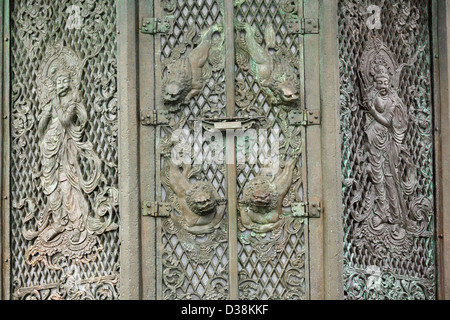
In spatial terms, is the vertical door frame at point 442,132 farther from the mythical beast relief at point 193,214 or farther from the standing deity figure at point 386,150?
the mythical beast relief at point 193,214

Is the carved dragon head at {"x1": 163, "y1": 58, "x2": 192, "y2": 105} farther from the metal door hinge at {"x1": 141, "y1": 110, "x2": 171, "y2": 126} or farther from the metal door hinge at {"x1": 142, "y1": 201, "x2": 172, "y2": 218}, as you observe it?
the metal door hinge at {"x1": 142, "y1": 201, "x2": 172, "y2": 218}

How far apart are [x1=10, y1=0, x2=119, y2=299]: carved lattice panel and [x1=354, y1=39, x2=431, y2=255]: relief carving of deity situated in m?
2.77

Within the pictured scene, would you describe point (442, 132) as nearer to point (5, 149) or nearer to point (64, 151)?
point (64, 151)

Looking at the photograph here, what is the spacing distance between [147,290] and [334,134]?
8.36ft

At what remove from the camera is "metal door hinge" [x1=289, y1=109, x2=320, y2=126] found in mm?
11766

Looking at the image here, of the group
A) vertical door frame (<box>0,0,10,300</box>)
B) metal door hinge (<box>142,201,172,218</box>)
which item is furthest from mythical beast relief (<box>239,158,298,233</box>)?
vertical door frame (<box>0,0,10,300</box>)

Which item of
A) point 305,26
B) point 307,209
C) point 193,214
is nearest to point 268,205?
Result: point 307,209

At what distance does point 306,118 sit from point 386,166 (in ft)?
4.15

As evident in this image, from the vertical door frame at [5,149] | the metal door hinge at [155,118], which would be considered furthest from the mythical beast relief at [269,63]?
the vertical door frame at [5,149]

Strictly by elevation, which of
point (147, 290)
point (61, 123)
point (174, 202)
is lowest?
point (147, 290)

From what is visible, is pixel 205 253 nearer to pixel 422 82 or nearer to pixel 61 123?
pixel 61 123

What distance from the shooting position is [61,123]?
12.4 metres

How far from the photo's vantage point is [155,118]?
11844mm

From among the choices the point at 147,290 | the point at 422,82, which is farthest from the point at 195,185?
the point at 422,82
